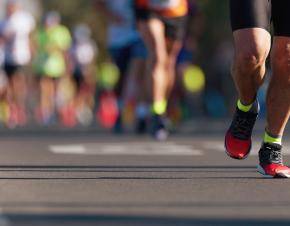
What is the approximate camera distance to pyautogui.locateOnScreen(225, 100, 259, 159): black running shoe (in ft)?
26.2

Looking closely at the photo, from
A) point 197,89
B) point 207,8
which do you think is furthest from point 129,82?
point 207,8

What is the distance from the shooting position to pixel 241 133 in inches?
315

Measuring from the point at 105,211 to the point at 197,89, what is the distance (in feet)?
91.2

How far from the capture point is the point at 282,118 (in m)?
7.92

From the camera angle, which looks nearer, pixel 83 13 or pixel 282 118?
pixel 282 118

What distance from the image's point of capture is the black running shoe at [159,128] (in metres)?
12.6

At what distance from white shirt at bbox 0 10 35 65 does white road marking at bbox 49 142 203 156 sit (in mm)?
10094

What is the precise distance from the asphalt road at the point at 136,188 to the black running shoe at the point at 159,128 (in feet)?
4.53

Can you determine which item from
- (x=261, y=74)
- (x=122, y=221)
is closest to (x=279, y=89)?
(x=261, y=74)

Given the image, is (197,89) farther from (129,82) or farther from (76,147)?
(76,147)

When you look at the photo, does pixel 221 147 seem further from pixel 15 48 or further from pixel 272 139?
pixel 15 48

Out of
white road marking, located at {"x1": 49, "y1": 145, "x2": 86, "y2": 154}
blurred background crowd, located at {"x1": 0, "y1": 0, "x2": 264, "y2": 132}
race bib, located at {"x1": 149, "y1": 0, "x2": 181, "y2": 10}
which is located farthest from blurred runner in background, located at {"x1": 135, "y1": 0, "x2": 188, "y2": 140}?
white road marking, located at {"x1": 49, "y1": 145, "x2": 86, "y2": 154}

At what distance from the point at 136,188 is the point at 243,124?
131cm

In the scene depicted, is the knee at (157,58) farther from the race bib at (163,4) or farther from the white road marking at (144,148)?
the white road marking at (144,148)
